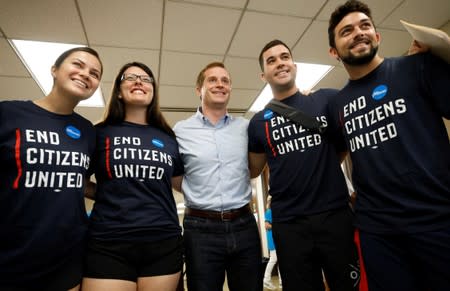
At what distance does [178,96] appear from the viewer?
13.6 ft

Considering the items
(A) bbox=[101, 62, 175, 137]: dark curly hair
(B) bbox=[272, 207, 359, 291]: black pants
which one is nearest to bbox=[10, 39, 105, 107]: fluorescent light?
Result: (A) bbox=[101, 62, 175, 137]: dark curly hair

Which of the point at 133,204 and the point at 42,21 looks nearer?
the point at 133,204

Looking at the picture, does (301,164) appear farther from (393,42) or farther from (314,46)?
(393,42)

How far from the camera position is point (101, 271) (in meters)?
1.13

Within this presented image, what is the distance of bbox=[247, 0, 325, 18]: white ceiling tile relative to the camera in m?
2.52

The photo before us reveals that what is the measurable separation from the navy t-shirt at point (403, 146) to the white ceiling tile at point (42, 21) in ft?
8.50

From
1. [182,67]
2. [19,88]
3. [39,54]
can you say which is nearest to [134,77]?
[182,67]

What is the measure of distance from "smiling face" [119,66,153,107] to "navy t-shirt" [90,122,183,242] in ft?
0.49

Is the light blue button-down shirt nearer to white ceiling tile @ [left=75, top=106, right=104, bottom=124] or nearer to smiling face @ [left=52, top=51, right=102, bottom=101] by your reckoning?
smiling face @ [left=52, top=51, right=102, bottom=101]

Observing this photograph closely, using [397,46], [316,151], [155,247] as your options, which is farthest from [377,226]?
[397,46]

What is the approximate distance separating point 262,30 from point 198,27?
0.69m

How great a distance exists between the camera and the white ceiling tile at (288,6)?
2.52 metres

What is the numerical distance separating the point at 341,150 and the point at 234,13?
1835 mm

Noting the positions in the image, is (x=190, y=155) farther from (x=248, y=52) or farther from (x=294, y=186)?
(x=248, y=52)
